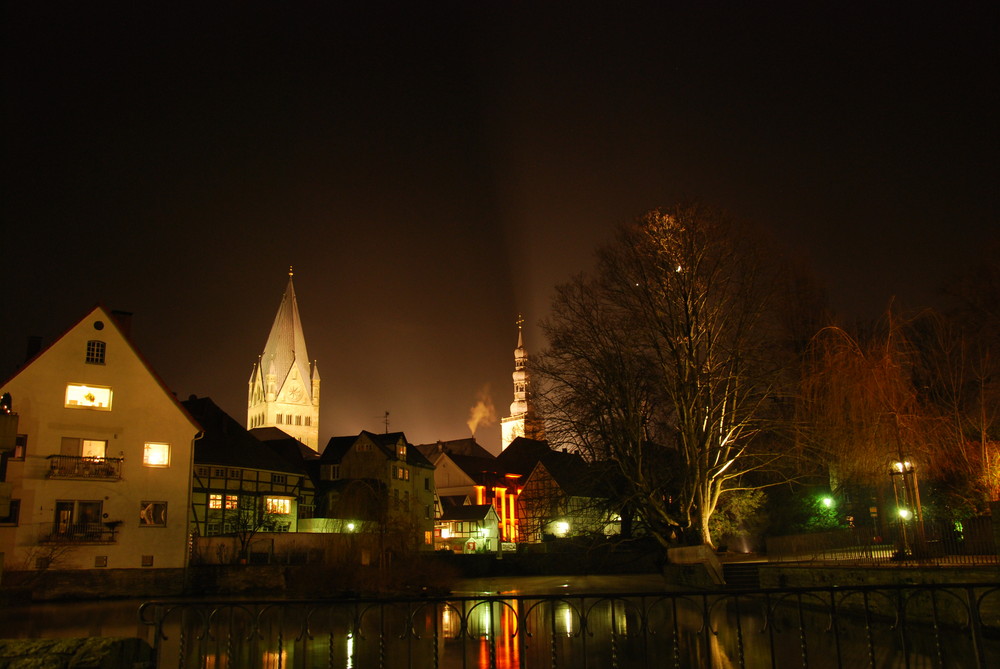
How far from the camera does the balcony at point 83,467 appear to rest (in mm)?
33562

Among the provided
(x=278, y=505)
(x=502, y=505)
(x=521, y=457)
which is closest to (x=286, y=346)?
(x=521, y=457)

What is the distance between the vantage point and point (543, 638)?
54.0 ft

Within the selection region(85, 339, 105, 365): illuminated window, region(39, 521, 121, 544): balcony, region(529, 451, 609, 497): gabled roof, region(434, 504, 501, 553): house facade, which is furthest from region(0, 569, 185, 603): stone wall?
region(434, 504, 501, 553): house facade

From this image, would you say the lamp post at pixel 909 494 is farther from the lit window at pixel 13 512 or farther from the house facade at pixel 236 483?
the lit window at pixel 13 512

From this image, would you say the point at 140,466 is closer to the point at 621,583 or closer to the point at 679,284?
the point at 621,583

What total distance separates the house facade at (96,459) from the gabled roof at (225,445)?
844 cm

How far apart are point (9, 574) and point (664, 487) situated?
25907mm

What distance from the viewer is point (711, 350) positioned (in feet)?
95.2

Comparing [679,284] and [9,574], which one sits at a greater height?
[679,284]

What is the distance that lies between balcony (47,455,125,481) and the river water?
1036 centimetres

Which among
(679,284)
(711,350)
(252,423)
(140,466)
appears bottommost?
(140,466)

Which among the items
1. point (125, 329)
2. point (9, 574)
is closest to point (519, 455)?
point (125, 329)

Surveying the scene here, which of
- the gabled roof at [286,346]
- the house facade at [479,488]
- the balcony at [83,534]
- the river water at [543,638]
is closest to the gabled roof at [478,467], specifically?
the house facade at [479,488]

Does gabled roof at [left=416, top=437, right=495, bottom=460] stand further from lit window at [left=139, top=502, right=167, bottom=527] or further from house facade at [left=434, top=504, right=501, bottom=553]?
lit window at [left=139, top=502, right=167, bottom=527]
